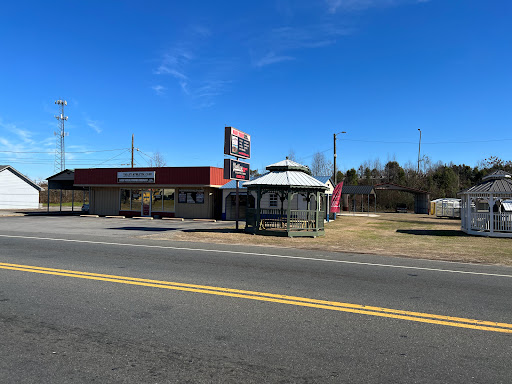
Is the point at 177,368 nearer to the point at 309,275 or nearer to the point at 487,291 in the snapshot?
the point at 309,275

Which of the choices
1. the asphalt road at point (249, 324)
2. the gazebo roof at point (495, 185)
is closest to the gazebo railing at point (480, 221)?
the gazebo roof at point (495, 185)

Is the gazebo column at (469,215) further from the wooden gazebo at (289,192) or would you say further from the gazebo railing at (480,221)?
the wooden gazebo at (289,192)

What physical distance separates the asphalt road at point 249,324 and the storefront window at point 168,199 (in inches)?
837

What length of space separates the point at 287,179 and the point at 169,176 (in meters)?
13.8

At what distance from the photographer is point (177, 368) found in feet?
11.5

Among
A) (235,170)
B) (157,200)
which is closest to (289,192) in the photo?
(235,170)

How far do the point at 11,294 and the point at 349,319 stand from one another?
17.4 feet

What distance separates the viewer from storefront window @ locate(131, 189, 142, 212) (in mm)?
31031

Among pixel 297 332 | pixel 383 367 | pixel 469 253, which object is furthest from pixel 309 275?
pixel 469 253

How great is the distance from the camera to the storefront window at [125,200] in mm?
31516

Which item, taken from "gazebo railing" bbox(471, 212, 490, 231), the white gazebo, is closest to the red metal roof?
the white gazebo

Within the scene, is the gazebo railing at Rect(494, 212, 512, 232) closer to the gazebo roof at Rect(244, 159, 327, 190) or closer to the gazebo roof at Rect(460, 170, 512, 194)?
the gazebo roof at Rect(460, 170, 512, 194)

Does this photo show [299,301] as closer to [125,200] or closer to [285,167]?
[285,167]

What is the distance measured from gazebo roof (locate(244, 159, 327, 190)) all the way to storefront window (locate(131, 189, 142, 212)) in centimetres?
1545
